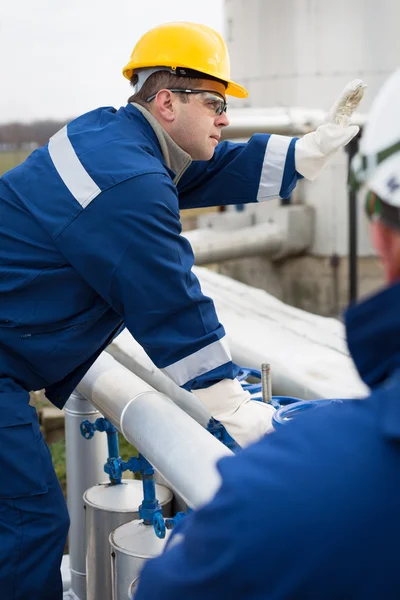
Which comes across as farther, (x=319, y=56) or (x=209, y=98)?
(x=319, y=56)

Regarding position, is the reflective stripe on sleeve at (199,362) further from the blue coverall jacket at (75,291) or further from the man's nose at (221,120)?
the man's nose at (221,120)

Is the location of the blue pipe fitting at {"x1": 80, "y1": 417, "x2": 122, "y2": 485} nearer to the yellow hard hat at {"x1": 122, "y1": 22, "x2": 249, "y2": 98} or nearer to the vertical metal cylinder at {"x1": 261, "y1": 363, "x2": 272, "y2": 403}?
the vertical metal cylinder at {"x1": 261, "y1": 363, "x2": 272, "y2": 403}

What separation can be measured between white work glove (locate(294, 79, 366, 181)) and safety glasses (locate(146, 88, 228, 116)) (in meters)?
0.32

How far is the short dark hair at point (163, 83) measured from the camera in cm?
203

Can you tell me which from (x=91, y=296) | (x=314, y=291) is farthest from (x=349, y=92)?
(x=314, y=291)

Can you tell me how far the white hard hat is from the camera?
0.72 metres

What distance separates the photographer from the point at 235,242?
890 centimetres

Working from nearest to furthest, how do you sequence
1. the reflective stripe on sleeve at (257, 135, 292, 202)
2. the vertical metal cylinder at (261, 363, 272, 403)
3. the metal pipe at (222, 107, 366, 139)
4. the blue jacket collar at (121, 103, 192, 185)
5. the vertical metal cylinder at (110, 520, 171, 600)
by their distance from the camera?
the vertical metal cylinder at (110, 520, 171, 600), the vertical metal cylinder at (261, 363, 272, 403), the blue jacket collar at (121, 103, 192, 185), the reflective stripe on sleeve at (257, 135, 292, 202), the metal pipe at (222, 107, 366, 139)

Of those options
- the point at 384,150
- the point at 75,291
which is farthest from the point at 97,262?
the point at 384,150

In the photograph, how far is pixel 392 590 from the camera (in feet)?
2.08

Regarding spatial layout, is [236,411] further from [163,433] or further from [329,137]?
[329,137]

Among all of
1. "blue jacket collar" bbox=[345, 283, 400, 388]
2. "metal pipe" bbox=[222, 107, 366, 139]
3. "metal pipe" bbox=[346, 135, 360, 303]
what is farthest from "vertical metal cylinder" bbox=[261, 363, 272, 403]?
"metal pipe" bbox=[346, 135, 360, 303]

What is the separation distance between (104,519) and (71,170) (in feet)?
2.75

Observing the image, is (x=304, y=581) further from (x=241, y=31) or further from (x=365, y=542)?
(x=241, y=31)
